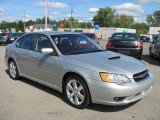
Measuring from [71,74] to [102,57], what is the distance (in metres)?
0.78

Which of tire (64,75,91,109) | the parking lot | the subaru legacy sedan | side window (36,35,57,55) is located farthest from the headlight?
side window (36,35,57,55)

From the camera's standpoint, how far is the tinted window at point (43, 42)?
642 cm

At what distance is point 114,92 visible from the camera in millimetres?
4883

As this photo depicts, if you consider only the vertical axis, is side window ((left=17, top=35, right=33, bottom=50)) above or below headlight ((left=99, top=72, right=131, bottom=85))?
above

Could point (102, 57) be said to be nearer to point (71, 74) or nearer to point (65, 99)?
point (71, 74)

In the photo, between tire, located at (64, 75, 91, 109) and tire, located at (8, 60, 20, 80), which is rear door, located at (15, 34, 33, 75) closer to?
tire, located at (8, 60, 20, 80)

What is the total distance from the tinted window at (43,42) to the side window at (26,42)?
0.39m

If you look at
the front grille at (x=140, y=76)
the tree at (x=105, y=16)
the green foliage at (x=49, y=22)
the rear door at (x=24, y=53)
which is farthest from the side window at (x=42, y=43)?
the tree at (x=105, y=16)

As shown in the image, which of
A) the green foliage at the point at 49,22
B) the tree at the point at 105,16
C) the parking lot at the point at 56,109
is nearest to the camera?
the parking lot at the point at 56,109

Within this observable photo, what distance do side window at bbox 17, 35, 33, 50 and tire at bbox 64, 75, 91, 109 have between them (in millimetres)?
2054

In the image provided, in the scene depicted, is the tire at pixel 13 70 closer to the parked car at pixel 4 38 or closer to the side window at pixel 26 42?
the side window at pixel 26 42

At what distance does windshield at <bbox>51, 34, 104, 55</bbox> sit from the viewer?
615 cm

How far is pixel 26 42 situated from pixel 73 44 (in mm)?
1726

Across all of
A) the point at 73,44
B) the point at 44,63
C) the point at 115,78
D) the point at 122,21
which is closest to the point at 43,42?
the point at 44,63
